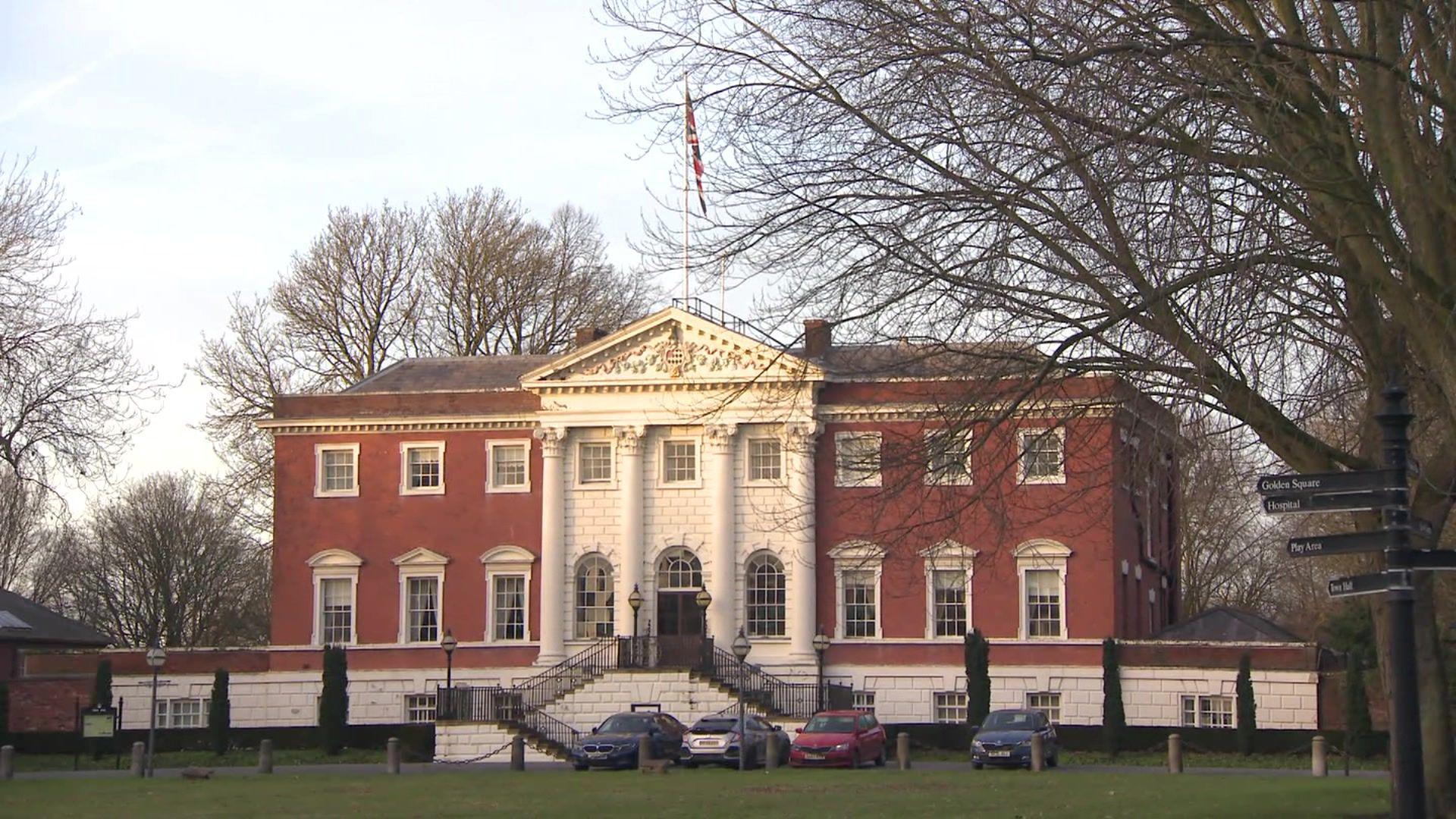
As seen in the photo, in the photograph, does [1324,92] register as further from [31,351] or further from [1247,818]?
[31,351]

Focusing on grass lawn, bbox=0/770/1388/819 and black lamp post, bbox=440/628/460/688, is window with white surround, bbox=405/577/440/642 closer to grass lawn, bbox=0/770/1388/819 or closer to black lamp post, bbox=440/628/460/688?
black lamp post, bbox=440/628/460/688

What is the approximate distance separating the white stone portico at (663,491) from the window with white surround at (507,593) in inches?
39.2

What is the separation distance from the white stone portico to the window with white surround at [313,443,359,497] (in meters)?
5.72

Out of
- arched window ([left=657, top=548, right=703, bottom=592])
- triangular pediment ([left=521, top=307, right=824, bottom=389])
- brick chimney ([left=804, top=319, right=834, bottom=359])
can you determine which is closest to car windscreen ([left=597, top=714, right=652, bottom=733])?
arched window ([left=657, top=548, right=703, bottom=592])

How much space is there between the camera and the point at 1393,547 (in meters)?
12.7

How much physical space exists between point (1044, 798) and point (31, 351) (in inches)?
882

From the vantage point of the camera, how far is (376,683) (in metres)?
52.2

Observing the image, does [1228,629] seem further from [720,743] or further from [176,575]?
[176,575]

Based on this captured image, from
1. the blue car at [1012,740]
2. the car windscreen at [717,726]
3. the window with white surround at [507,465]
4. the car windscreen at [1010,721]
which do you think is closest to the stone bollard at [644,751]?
the car windscreen at [717,726]

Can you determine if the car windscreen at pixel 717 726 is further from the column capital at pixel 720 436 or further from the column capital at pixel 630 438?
the column capital at pixel 630 438

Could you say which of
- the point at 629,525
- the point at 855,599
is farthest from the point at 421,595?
the point at 855,599

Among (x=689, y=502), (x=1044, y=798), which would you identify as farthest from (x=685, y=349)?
(x=1044, y=798)

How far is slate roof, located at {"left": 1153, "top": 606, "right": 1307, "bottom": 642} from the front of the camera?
5053 cm

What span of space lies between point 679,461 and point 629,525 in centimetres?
227
